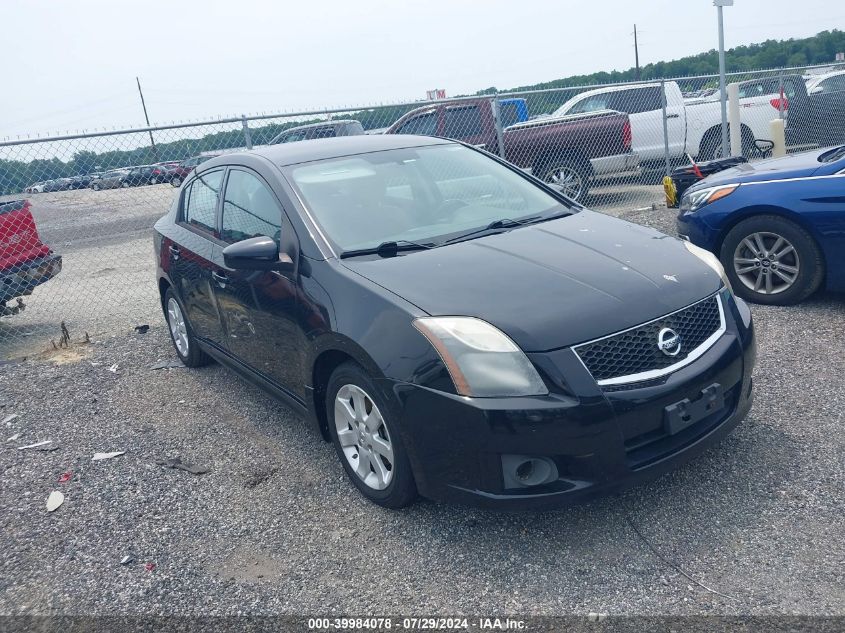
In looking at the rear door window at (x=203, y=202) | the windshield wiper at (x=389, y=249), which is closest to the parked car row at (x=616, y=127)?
the rear door window at (x=203, y=202)

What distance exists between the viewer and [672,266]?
353cm

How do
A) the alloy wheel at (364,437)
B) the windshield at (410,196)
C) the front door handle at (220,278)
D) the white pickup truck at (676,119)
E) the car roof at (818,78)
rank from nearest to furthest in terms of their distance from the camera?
the alloy wheel at (364,437) → the windshield at (410,196) → the front door handle at (220,278) → the white pickup truck at (676,119) → the car roof at (818,78)

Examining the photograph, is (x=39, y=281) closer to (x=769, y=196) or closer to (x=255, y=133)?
(x=255, y=133)

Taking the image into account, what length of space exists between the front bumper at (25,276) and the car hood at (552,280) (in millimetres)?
5228

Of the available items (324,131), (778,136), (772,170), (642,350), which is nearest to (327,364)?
(642,350)

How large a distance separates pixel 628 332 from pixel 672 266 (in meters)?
0.67

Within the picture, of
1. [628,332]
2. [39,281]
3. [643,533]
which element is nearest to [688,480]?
[643,533]

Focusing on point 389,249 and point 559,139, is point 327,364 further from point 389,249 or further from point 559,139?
point 559,139

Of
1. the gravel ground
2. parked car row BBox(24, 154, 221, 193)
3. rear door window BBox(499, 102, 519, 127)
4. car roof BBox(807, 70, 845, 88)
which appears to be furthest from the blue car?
car roof BBox(807, 70, 845, 88)

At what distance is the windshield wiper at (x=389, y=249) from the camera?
3.72 meters

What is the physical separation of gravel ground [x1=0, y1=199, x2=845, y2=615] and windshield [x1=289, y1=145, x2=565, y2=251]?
133cm

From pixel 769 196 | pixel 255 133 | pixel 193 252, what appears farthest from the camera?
pixel 255 133

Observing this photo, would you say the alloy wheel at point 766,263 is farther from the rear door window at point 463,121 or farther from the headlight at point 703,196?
the rear door window at point 463,121

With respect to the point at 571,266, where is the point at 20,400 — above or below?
below
